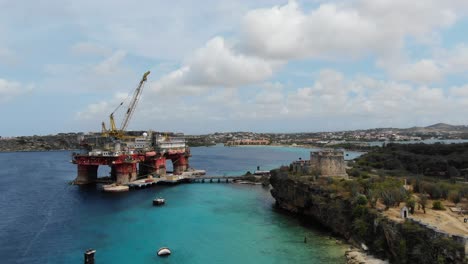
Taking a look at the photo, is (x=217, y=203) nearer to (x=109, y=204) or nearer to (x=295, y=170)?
(x=295, y=170)

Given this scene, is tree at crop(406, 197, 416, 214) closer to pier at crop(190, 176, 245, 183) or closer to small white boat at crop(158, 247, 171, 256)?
small white boat at crop(158, 247, 171, 256)

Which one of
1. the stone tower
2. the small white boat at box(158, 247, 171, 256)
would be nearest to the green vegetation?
the stone tower

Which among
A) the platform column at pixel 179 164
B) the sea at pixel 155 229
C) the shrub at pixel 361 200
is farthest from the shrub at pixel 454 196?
the platform column at pixel 179 164

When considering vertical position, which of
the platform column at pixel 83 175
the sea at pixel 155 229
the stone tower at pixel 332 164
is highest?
the stone tower at pixel 332 164

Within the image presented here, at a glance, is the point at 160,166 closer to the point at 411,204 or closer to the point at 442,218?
the point at 411,204

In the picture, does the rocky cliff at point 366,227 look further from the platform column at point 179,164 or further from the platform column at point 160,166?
the platform column at point 179,164

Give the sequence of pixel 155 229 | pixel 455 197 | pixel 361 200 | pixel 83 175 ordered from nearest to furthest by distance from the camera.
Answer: pixel 361 200
pixel 455 197
pixel 155 229
pixel 83 175

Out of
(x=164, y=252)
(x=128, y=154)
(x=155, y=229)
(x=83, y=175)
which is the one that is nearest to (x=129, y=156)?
(x=128, y=154)
